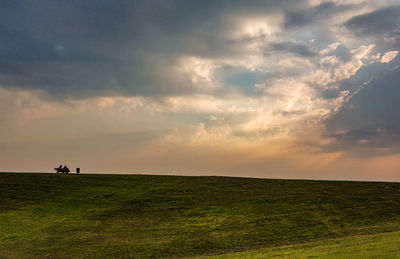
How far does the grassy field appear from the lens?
3279 cm

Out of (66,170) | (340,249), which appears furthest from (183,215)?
(66,170)

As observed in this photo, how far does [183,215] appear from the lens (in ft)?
139

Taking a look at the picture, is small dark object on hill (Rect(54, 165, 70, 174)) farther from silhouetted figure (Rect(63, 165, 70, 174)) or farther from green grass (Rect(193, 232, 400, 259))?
green grass (Rect(193, 232, 400, 259))

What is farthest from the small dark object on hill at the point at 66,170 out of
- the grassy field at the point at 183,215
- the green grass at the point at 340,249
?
the green grass at the point at 340,249

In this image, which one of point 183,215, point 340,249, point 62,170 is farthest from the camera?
point 62,170

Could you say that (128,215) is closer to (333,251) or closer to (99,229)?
(99,229)

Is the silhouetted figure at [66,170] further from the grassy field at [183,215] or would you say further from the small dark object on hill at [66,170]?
the grassy field at [183,215]

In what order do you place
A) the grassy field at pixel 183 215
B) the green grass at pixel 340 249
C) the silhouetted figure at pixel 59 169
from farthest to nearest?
the silhouetted figure at pixel 59 169, the grassy field at pixel 183 215, the green grass at pixel 340 249

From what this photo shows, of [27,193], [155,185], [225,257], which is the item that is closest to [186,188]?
[155,185]

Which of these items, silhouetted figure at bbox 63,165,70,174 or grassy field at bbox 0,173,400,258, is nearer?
grassy field at bbox 0,173,400,258

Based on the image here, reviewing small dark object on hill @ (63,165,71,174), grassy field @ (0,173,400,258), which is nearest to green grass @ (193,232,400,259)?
grassy field @ (0,173,400,258)

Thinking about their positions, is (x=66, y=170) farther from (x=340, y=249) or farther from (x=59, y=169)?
(x=340, y=249)

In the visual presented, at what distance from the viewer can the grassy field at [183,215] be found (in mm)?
32794

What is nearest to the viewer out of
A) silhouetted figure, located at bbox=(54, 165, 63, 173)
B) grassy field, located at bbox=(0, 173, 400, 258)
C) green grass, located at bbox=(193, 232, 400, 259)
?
green grass, located at bbox=(193, 232, 400, 259)
